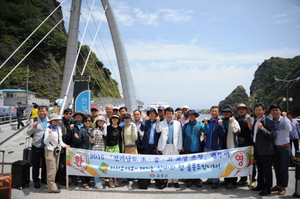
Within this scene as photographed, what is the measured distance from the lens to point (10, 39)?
1791 inches

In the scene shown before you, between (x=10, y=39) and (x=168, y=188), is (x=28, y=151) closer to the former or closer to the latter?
(x=168, y=188)

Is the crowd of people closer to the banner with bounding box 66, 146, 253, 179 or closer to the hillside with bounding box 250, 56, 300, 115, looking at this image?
the banner with bounding box 66, 146, 253, 179

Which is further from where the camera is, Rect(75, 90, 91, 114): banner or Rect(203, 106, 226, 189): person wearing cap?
Rect(75, 90, 91, 114): banner

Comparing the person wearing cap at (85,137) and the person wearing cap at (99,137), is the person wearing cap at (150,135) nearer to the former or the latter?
the person wearing cap at (99,137)

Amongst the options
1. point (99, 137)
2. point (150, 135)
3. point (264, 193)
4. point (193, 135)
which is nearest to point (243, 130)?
point (193, 135)

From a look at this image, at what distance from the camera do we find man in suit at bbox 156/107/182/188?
6.04 meters

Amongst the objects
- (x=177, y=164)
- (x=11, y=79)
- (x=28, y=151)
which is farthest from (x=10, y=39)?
(x=177, y=164)

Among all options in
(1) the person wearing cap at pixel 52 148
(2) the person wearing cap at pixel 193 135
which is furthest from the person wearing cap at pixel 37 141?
(2) the person wearing cap at pixel 193 135

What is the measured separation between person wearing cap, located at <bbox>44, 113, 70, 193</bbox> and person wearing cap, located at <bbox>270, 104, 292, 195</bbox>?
5006 mm

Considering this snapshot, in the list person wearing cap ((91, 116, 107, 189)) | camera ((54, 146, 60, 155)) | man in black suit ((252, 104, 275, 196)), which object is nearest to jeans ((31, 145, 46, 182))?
camera ((54, 146, 60, 155))

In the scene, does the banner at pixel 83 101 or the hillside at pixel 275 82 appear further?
the hillside at pixel 275 82

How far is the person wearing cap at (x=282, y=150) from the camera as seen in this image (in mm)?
5527

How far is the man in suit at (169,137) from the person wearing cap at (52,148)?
2.37m

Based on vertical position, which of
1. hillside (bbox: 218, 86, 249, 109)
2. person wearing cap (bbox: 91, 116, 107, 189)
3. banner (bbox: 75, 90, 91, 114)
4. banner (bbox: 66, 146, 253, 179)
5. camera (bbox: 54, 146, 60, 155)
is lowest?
banner (bbox: 66, 146, 253, 179)
